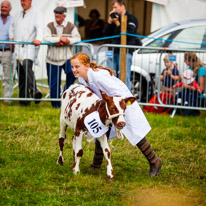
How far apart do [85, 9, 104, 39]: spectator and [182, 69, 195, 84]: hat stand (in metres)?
6.39

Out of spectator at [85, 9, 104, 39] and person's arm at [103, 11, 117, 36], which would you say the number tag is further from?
spectator at [85, 9, 104, 39]

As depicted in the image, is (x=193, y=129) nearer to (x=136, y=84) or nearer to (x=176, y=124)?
(x=176, y=124)

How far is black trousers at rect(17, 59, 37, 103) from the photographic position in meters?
9.56

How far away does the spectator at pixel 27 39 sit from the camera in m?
9.55

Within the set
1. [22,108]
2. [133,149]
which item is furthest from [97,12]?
[133,149]

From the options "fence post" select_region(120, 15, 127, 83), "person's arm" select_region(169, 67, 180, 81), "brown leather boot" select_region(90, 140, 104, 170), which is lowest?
"brown leather boot" select_region(90, 140, 104, 170)

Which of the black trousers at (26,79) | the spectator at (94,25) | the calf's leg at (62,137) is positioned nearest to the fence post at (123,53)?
the black trousers at (26,79)

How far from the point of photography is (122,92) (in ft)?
16.8

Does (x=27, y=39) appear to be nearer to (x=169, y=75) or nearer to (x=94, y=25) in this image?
(x=169, y=75)

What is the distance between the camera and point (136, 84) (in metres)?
10.4

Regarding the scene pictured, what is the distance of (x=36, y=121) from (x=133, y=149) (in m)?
2.14

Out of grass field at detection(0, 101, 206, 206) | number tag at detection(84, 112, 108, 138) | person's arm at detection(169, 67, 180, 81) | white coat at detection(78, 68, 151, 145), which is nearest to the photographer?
grass field at detection(0, 101, 206, 206)

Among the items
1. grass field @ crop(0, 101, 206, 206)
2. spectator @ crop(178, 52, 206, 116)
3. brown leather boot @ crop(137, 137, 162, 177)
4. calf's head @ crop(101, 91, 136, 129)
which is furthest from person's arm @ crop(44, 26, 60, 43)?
calf's head @ crop(101, 91, 136, 129)

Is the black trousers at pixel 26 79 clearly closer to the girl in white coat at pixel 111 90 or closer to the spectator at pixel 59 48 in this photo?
the spectator at pixel 59 48
